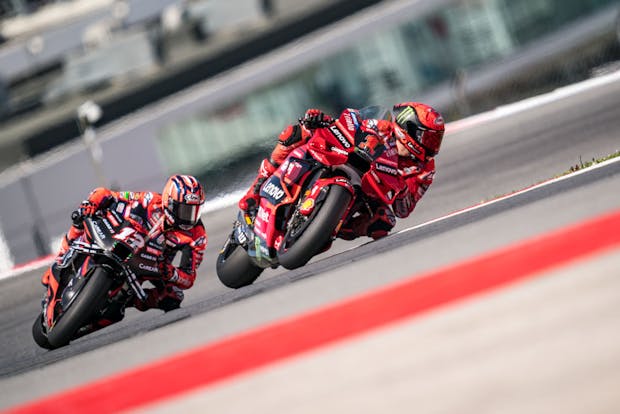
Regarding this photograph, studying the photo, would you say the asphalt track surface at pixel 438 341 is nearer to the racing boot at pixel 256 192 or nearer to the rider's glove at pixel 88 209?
the racing boot at pixel 256 192

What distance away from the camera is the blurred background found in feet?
59.1

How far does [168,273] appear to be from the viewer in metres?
7.66

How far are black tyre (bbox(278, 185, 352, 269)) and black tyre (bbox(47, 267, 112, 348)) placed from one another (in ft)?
4.39

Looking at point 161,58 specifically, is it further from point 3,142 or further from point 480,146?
point 480,146

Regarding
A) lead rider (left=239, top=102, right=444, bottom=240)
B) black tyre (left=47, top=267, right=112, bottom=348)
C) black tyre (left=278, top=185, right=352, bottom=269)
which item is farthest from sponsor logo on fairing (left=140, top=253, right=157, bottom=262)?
black tyre (left=278, top=185, right=352, bottom=269)

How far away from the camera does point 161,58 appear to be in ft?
81.1

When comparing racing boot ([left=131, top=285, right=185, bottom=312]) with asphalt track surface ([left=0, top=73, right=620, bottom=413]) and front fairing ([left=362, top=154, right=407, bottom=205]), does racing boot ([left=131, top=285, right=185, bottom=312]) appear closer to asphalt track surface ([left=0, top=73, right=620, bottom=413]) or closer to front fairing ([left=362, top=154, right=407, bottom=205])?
asphalt track surface ([left=0, top=73, right=620, bottom=413])

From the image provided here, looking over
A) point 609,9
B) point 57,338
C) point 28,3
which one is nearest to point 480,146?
point 57,338

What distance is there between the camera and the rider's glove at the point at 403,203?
754 centimetres

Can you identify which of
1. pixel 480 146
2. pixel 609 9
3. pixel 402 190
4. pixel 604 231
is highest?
pixel 604 231

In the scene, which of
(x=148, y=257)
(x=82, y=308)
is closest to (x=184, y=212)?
(x=148, y=257)

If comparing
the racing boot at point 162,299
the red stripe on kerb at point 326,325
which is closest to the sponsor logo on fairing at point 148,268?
the racing boot at point 162,299

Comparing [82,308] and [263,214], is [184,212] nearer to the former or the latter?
[263,214]

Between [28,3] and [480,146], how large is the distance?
83.7 feet
